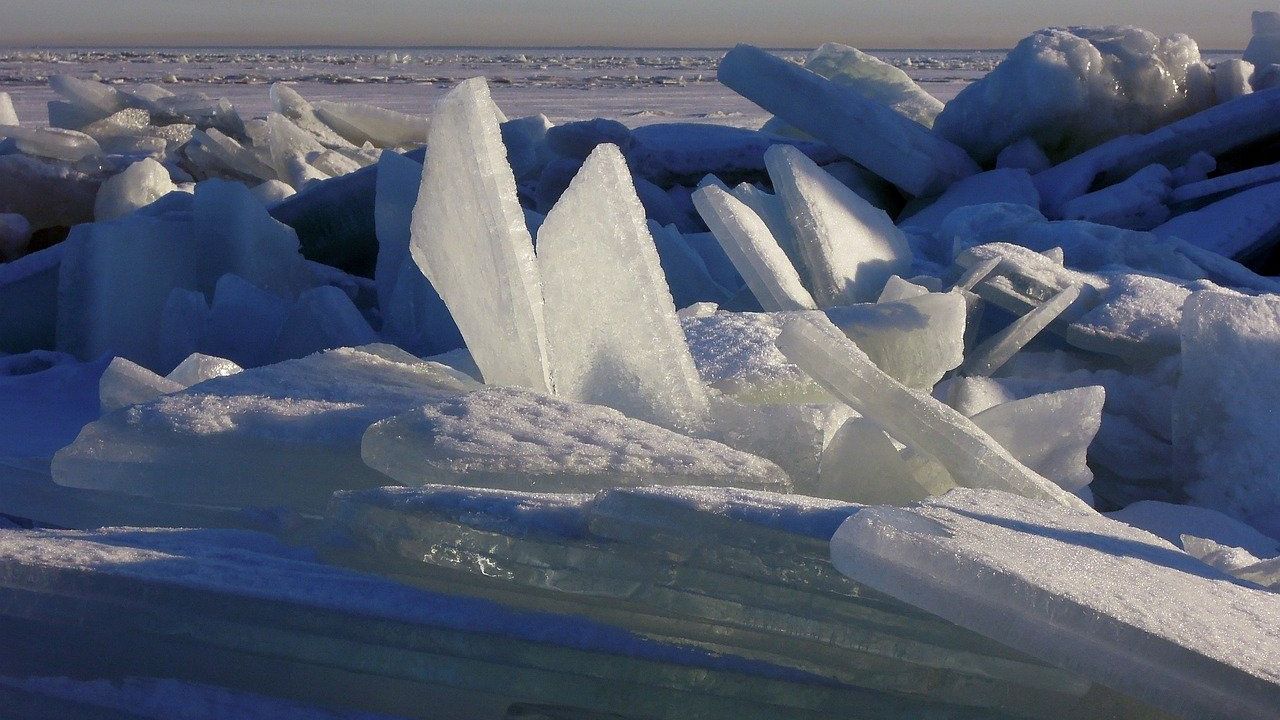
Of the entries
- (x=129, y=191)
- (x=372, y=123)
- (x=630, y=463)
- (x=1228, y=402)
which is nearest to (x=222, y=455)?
(x=630, y=463)

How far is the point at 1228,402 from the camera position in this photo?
2164mm

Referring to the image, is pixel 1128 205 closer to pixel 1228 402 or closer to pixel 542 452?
pixel 1228 402

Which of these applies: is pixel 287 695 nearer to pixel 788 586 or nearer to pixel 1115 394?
pixel 788 586

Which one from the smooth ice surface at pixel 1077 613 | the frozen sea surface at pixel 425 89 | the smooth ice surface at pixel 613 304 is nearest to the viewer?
the smooth ice surface at pixel 1077 613

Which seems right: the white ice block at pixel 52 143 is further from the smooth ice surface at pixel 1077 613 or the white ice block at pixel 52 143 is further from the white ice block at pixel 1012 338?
the smooth ice surface at pixel 1077 613

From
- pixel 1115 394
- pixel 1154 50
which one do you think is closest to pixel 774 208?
pixel 1115 394

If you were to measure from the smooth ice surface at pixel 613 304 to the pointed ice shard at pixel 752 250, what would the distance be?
806 mm

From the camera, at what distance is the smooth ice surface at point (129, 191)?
3969 mm

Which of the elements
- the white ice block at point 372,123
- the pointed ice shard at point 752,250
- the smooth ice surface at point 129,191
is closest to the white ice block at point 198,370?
the pointed ice shard at point 752,250

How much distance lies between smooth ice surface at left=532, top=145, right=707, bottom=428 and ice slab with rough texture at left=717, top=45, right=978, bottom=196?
2.99 metres

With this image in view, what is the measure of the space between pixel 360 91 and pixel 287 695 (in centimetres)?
1851

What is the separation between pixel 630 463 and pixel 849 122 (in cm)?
337

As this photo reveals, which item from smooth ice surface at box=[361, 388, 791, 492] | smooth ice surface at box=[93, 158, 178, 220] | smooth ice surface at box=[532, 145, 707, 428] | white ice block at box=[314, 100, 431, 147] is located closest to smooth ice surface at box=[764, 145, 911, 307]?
smooth ice surface at box=[532, 145, 707, 428]

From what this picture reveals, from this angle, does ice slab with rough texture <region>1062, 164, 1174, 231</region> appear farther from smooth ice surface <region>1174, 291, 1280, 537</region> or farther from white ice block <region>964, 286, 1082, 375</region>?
smooth ice surface <region>1174, 291, 1280, 537</region>
